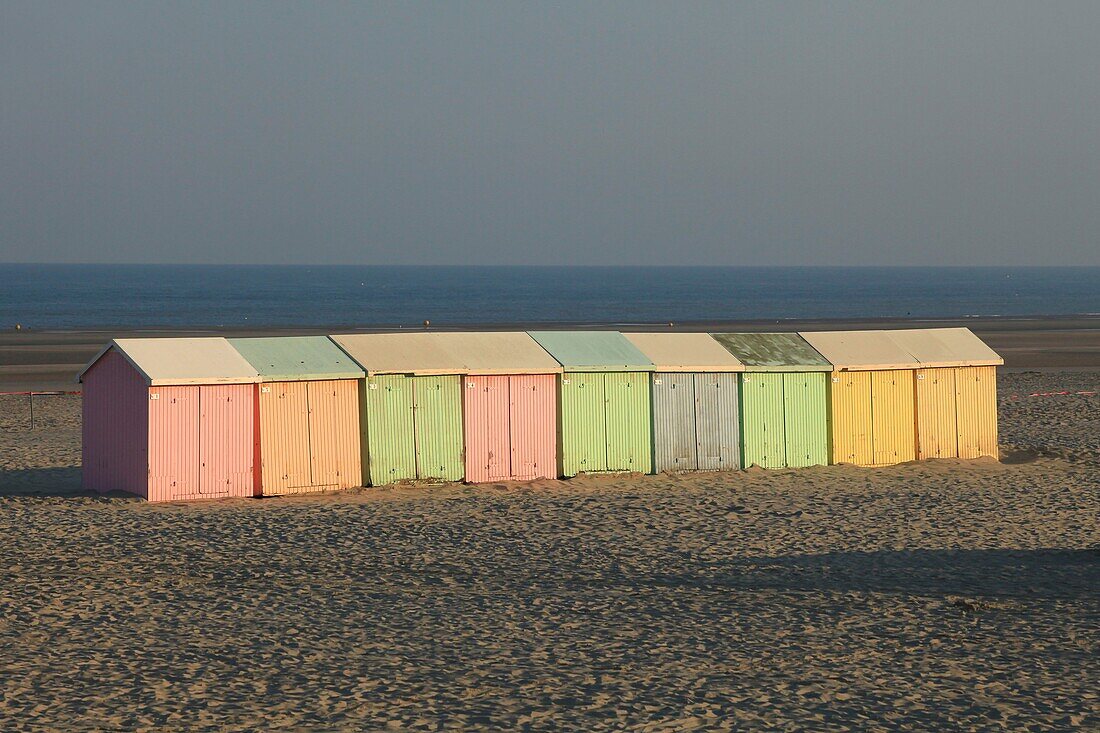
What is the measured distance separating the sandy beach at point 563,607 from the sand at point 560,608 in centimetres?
4

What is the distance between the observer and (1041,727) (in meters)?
8.69

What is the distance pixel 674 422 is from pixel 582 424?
1568 mm

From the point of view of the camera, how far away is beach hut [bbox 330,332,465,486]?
19891mm

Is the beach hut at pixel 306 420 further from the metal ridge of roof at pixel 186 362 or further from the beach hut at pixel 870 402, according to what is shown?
the beach hut at pixel 870 402

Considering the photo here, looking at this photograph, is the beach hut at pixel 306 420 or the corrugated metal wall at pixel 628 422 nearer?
the beach hut at pixel 306 420

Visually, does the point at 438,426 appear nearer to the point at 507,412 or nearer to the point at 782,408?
the point at 507,412

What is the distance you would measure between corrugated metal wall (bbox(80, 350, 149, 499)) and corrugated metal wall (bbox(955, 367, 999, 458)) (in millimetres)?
13760

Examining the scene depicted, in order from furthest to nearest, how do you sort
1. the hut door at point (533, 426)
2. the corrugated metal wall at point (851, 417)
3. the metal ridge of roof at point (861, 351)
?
the metal ridge of roof at point (861, 351), the corrugated metal wall at point (851, 417), the hut door at point (533, 426)

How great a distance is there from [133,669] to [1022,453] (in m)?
18.2

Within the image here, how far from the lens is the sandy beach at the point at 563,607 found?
30.2 ft

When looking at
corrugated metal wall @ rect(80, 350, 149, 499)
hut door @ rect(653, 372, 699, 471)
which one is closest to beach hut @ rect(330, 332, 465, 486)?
corrugated metal wall @ rect(80, 350, 149, 499)

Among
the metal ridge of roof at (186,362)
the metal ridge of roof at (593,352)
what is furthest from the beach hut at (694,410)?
the metal ridge of roof at (186,362)

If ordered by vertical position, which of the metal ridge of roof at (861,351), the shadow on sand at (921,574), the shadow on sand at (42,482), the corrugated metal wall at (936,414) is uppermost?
the metal ridge of roof at (861,351)

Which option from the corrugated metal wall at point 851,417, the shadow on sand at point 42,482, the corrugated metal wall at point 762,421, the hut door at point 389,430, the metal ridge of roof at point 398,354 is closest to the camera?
the shadow on sand at point 42,482
